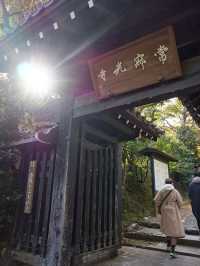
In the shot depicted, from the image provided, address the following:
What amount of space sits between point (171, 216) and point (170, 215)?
4 centimetres

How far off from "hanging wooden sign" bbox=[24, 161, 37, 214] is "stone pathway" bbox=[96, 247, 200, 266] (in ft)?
7.18

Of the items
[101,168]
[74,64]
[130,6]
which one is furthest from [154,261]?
[130,6]

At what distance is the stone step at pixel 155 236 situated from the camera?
779cm

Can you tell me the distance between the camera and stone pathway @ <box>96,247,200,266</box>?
5910 millimetres

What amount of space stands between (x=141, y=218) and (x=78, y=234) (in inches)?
244

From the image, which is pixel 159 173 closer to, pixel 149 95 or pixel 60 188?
pixel 60 188

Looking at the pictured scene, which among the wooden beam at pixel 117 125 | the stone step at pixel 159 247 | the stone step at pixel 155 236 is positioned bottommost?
the stone step at pixel 159 247

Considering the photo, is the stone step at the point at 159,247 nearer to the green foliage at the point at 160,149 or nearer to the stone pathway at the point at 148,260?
the stone pathway at the point at 148,260

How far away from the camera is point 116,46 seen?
15.3 feet

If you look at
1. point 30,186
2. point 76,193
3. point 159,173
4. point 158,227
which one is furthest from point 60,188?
point 159,173

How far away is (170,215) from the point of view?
22.8 ft

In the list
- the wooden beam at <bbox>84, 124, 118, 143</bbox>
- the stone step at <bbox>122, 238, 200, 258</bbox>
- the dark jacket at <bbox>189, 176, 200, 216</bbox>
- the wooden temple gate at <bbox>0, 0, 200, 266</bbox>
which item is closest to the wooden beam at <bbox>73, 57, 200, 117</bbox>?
the wooden temple gate at <bbox>0, 0, 200, 266</bbox>

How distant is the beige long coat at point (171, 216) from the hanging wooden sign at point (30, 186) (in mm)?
3660

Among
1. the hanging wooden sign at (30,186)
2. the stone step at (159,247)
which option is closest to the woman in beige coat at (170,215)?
the stone step at (159,247)
